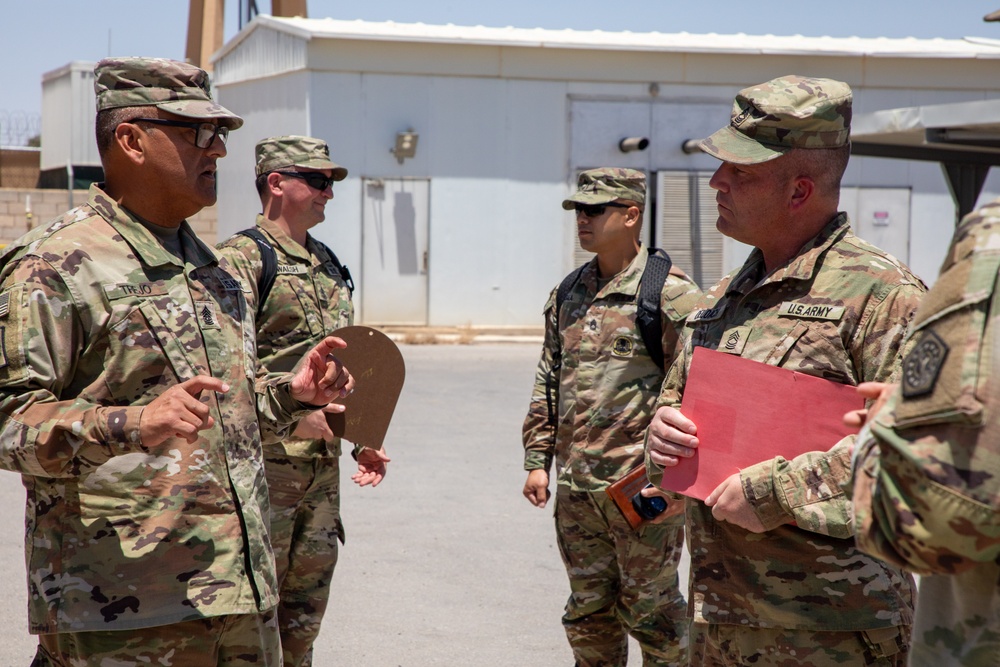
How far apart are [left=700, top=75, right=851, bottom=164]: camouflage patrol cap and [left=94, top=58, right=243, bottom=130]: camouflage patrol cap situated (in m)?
1.34

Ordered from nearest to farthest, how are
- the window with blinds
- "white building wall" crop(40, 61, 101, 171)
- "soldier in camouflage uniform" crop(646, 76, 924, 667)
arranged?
"soldier in camouflage uniform" crop(646, 76, 924, 667) → the window with blinds → "white building wall" crop(40, 61, 101, 171)

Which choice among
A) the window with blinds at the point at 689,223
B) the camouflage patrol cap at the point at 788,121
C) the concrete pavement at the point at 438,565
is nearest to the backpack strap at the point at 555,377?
the concrete pavement at the point at 438,565

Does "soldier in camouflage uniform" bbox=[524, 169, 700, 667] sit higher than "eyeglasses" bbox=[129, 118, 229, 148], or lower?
lower

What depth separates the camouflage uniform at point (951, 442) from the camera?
1.47m

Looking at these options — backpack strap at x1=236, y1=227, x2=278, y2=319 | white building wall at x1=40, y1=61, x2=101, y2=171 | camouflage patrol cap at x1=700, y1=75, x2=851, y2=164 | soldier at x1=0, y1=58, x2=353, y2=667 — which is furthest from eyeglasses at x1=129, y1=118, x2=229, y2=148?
white building wall at x1=40, y1=61, x2=101, y2=171

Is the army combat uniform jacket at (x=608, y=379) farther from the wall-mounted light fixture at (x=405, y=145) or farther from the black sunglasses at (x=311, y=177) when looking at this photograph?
the wall-mounted light fixture at (x=405, y=145)

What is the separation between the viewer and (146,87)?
2.74m

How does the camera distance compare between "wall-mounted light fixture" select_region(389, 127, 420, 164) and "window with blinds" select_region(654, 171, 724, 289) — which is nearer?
"wall-mounted light fixture" select_region(389, 127, 420, 164)

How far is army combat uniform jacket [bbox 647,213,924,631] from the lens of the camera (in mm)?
2484

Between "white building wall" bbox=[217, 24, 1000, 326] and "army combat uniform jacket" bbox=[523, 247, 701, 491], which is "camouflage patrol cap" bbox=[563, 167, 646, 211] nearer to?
"army combat uniform jacket" bbox=[523, 247, 701, 491]

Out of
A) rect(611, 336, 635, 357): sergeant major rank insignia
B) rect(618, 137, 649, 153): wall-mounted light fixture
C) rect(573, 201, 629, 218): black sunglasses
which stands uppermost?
rect(618, 137, 649, 153): wall-mounted light fixture

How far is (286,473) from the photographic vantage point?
14.3 feet

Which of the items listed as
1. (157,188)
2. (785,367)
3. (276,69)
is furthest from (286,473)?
(276,69)

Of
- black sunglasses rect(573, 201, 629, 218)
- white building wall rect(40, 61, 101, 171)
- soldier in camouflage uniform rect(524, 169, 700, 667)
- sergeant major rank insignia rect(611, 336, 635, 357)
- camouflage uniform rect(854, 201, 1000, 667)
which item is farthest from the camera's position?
white building wall rect(40, 61, 101, 171)
